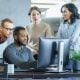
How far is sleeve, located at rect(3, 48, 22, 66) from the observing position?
4176mm

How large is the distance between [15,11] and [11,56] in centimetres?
72

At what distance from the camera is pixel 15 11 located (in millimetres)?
4223

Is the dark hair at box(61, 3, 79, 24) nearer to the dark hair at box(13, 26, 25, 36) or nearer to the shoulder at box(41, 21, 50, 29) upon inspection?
the shoulder at box(41, 21, 50, 29)

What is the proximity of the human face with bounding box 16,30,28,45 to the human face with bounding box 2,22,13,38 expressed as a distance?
0.17 m

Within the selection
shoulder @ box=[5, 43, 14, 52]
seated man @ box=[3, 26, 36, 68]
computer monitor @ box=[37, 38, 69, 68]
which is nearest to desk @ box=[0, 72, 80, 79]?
computer monitor @ box=[37, 38, 69, 68]

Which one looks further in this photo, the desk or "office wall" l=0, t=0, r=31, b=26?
"office wall" l=0, t=0, r=31, b=26

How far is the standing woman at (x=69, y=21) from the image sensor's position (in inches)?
174

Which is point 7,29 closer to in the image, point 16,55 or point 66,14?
point 16,55

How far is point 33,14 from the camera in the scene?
4.34 metres

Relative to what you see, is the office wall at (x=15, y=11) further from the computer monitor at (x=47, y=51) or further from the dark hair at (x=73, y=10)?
the computer monitor at (x=47, y=51)

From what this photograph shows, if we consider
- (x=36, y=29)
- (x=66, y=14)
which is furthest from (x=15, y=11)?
(x=66, y=14)

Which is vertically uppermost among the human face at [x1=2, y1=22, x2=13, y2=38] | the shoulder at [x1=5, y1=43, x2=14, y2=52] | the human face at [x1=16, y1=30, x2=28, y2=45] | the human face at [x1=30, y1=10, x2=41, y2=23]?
the human face at [x1=30, y1=10, x2=41, y2=23]

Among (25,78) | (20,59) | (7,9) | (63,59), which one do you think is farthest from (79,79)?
(7,9)

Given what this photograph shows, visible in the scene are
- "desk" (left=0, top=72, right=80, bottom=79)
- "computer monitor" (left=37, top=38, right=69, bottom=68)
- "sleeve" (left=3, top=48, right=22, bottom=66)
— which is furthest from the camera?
"sleeve" (left=3, top=48, right=22, bottom=66)
